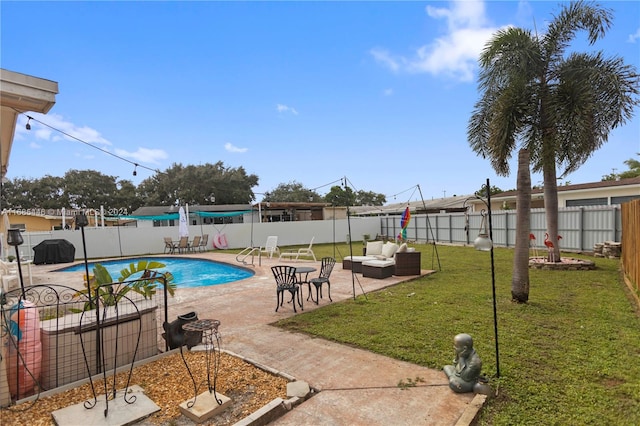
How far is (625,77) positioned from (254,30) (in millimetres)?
10301

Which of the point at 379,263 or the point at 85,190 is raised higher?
the point at 85,190

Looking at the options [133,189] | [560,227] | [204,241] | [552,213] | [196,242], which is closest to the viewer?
[552,213]

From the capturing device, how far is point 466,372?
10.2 feet

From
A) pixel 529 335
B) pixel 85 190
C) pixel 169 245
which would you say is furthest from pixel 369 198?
pixel 529 335

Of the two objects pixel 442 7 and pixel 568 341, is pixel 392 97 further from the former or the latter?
pixel 568 341

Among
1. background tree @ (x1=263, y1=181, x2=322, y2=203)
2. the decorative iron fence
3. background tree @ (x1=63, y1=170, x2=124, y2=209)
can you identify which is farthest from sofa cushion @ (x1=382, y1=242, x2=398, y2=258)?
background tree @ (x1=63, y1=170, x2=124, y2=209)

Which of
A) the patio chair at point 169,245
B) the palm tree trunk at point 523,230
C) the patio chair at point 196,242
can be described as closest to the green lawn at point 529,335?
the palm tree trunk at point 523,230

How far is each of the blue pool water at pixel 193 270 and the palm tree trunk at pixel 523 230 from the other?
8293mm

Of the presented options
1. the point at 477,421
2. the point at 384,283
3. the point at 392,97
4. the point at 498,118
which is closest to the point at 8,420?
→ the point at 477,421

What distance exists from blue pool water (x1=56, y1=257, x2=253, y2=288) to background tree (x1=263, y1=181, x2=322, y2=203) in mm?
30800

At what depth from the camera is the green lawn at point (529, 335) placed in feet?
9.35

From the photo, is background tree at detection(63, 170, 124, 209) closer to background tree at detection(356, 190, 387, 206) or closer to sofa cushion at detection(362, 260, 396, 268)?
sofa cushion at detection(362, 260, 396, 268)

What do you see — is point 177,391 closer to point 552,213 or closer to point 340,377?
point 340,377

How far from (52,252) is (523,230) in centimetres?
1834
